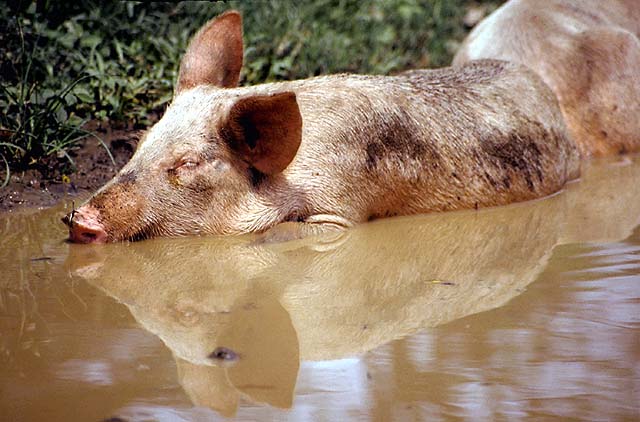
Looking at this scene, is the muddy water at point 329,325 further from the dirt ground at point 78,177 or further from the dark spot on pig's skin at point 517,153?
the dark spot on pig's skin at point 517,153

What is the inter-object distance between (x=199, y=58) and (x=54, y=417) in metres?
3.33

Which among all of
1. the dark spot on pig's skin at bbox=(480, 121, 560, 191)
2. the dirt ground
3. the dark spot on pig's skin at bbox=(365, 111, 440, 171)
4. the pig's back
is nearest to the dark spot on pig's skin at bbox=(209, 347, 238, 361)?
the pig's back

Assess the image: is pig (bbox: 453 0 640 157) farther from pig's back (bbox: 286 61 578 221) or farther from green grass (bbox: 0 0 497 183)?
green grass (bbox: 0 0 497 183)

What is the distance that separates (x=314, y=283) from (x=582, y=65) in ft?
13.6

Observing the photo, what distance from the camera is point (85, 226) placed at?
469 cm

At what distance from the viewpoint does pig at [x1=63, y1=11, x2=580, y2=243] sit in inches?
196

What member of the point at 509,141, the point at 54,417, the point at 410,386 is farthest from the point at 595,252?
the point at 54,417

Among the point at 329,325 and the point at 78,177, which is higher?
the point at 329,325

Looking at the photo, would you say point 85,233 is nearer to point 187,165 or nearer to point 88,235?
point 88,235

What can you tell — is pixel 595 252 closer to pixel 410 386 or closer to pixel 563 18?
pixel 410 386

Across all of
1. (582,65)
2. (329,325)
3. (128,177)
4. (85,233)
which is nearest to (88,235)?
(85,233)

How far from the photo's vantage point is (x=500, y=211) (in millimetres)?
5707

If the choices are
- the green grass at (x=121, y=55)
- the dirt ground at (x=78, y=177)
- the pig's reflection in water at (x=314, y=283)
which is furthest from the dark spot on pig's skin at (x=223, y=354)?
the green grass at (x=121, y=55)

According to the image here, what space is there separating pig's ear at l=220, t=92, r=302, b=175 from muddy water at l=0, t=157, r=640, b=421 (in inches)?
17.3
